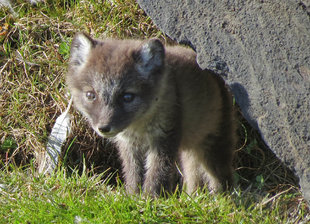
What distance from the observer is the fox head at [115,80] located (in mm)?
4430

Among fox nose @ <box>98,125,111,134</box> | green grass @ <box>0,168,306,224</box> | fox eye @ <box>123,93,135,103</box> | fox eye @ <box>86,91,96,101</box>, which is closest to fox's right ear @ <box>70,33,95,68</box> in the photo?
fox eye @ <box>86,91,96,101</box>

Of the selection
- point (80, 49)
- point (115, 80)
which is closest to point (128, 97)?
point (115, 80)

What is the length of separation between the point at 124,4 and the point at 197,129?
5.40ft

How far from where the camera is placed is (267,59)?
4098 mm

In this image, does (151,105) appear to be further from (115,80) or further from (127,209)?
(127,209)

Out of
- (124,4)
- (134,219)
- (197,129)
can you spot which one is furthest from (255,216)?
(124,4)

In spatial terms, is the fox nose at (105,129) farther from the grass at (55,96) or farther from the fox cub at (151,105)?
the grass at (55,96)

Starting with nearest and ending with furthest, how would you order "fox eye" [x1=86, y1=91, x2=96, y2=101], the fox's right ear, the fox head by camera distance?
the fox head < "fox eye" [x1=86, y1=91, x2=96, y2=101] < the fox's right ear

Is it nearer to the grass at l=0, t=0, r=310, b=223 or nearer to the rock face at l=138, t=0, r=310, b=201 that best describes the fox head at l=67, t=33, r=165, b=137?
the rock face at l=138, t=0, r=310, b=201

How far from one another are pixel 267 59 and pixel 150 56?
3.39 ft

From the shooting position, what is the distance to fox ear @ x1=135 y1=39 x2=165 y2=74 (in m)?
4.61

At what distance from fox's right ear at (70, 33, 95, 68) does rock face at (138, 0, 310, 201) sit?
882 mm

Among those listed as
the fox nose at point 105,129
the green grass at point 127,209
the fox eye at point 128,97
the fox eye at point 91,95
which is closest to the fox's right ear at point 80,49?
the fox eye at point 91,95

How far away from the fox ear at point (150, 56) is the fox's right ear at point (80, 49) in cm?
44
